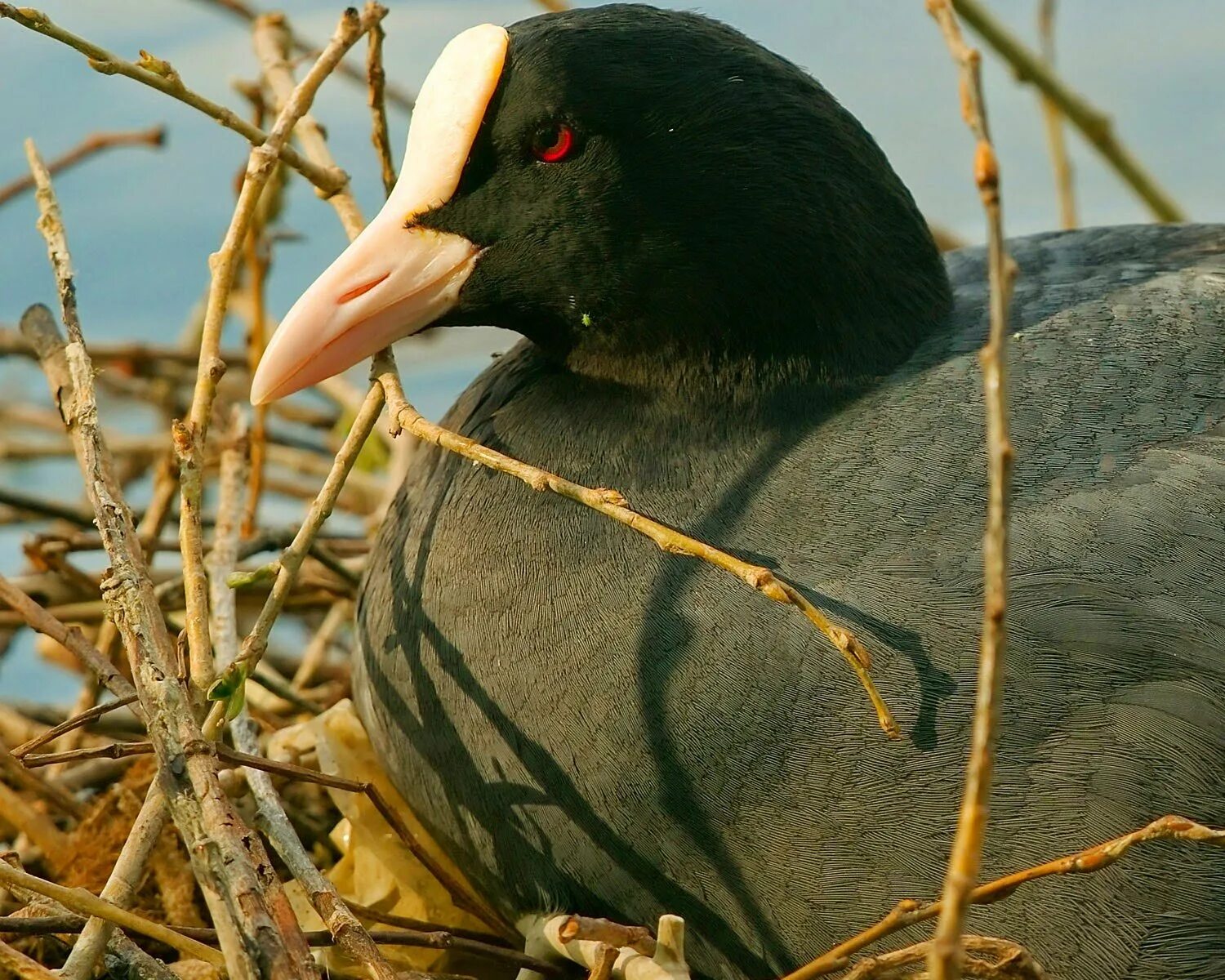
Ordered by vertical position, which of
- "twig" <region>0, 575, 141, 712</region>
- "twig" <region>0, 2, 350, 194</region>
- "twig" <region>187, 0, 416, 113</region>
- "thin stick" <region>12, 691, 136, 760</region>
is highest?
"twig" <region>187, 0, 416, 113</region>

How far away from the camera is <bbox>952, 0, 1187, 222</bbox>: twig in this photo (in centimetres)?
345

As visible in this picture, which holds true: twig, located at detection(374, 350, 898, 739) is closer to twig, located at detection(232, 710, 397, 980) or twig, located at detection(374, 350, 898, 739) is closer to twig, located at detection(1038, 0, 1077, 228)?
twig, located at detection(232, 710, 397, 980)

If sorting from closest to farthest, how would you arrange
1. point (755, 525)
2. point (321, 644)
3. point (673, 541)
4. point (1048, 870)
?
point (1048, 870) → point (673, 541) → point (755, 525) → point (321, 644)

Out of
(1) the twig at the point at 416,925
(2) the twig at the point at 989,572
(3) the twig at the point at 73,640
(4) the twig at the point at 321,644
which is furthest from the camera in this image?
(4) the twig at the point at 321,644

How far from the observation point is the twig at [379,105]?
255 centimetres

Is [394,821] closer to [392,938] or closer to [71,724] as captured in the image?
[392,938]

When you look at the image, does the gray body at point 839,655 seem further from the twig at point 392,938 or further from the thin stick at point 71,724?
the thin stick at point 71,724

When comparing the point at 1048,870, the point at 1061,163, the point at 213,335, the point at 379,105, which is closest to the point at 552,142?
the point at 379,105

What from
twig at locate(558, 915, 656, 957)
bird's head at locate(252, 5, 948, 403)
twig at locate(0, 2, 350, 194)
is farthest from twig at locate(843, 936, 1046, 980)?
twig at locate(0, 2, 350, 194)

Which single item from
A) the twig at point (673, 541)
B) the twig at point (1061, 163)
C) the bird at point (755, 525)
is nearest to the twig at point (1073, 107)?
the twig at point (1061, 163)

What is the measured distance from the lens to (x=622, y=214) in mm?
2359

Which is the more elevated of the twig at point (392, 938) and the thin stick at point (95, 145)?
the thin stick at point (95, 145)

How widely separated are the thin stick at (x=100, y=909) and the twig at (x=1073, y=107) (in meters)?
2.23

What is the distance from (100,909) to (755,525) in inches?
35.9
